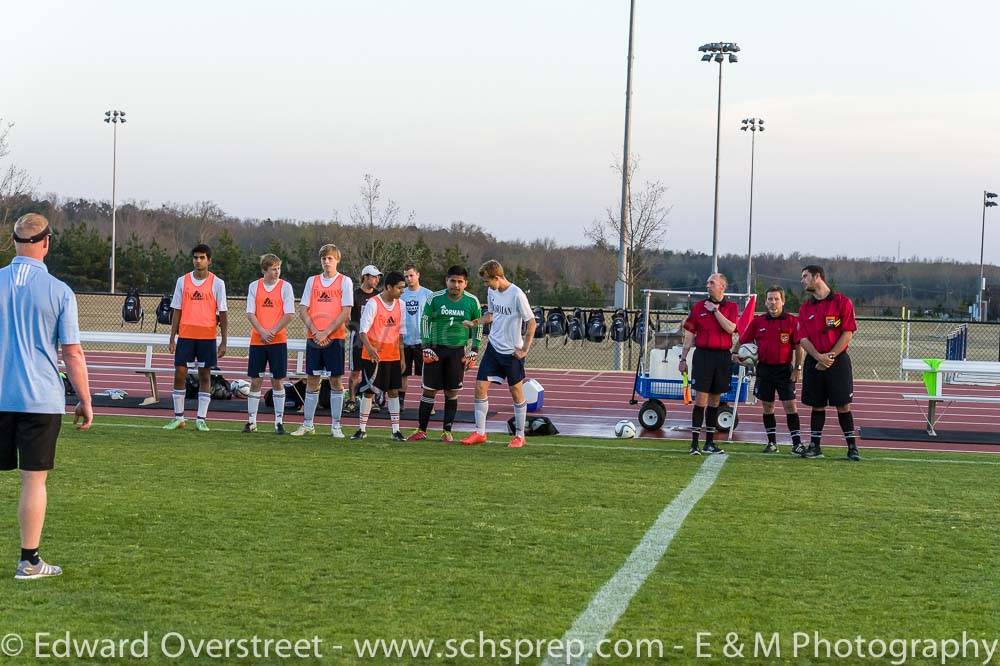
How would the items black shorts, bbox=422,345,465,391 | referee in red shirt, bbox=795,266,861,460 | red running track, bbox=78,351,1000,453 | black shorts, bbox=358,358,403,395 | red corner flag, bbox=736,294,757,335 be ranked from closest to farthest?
referee in red shirt, bbox=795,266,861,460 < black shorts, bbox=422,345,465,391 < black shorts, bbox=358,358,403,395 < red corner flag, bbox=736,294,757,335 < red running track, bbox=78,351,1000,453

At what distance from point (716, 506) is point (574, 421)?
736 centimetres

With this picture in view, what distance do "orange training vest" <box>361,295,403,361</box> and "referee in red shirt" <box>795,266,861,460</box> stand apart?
13.5 ft

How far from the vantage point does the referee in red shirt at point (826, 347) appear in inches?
448

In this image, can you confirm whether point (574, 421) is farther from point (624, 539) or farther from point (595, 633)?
point (595, 633)

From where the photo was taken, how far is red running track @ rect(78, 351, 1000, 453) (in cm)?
1438

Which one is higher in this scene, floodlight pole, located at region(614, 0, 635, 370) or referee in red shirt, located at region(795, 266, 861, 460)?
floodlight pole, located at region(614, 0, 635, 370)

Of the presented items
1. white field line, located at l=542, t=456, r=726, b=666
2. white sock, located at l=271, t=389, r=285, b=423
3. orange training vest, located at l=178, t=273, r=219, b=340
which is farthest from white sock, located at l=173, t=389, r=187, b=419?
white field line, located at l=542, t=456, r=726, b=666

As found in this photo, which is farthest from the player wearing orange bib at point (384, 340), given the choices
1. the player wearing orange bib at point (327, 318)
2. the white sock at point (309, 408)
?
the white sock at point (309, 408)

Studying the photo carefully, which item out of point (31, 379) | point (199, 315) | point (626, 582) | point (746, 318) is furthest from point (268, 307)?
point (626, 582)

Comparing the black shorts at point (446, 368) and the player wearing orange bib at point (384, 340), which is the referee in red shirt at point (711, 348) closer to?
the black shorts at point (446, 368)

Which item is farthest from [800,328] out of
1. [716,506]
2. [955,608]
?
[955,608]

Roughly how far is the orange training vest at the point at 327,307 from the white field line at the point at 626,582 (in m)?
4.56

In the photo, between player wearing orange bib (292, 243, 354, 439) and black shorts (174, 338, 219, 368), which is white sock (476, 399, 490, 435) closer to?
player wearing orange bib (292, 243, 354, 439)

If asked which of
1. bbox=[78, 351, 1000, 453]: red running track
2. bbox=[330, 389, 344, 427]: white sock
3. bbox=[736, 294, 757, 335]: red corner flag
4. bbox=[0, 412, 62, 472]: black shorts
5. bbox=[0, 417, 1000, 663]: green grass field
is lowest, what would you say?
bbox=[78, 351, 1000, 453]: red running track
